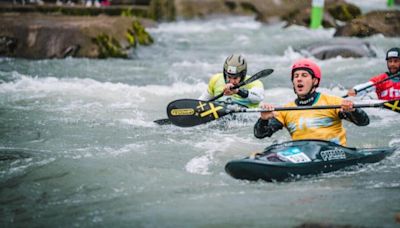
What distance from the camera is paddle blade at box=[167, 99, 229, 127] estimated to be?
7102 millimetres

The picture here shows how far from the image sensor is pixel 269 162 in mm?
5820

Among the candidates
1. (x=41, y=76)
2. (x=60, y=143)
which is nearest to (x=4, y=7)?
(x=41, y=76)

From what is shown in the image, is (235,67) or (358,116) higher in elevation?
(235,67)

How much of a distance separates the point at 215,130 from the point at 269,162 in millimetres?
2639

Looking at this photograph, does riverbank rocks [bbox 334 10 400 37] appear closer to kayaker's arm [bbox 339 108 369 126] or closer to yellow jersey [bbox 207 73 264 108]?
yellow jersey [bbox 207 73 264 108]

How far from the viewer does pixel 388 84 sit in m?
8.83

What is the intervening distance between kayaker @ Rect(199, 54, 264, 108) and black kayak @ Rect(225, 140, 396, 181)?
1760mm

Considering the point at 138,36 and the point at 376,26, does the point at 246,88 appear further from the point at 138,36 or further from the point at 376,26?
the point at 376,26

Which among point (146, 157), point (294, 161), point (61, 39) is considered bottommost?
point (146, 157)

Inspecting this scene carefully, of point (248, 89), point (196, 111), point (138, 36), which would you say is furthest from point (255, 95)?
point (138, 36)

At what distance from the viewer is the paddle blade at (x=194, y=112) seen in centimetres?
710

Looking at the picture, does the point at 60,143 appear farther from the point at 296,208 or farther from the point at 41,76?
the point at 41,76

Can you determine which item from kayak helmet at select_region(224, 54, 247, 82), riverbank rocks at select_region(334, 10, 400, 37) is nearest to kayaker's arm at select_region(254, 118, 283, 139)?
kayak helmet at select_region(224, 54, 247, 82)

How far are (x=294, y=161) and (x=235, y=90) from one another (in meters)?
1.95
